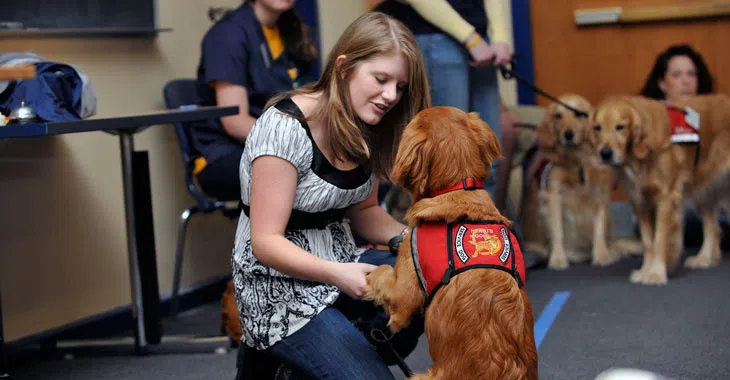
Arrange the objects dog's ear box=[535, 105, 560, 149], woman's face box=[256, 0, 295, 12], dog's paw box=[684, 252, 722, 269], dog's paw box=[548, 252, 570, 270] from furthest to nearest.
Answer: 1. dog's ear box=[535, 105, 560, 149]
2. dog's paw box=[548, 252, 570, 270]
3. dog's paw box=[684, 252, 722, 269]
4. woman's face box=[256, 0, 295, 12]

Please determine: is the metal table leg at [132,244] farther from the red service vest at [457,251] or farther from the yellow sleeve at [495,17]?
the red service vest at [457,251]

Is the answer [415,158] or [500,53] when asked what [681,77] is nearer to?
[500,53]

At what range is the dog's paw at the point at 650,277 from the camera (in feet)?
14.3

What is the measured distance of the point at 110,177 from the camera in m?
3.95

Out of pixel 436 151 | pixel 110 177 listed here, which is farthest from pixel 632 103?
pixel 436 151

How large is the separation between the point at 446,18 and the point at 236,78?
858mm

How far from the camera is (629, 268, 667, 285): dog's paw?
4.36m

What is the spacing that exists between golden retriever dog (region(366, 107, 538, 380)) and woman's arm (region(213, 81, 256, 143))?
1.72m

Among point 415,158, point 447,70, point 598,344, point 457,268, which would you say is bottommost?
point 598,344

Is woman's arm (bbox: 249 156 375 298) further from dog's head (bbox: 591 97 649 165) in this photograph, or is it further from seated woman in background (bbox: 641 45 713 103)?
seated woman in background (bbox: 641 45 713 103)

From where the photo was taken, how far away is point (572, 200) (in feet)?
16.8

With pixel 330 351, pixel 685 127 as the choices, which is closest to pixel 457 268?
pixel 330 351

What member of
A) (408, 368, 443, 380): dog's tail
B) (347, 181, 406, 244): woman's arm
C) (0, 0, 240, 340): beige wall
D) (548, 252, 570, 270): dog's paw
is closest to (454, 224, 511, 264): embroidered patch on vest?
(408, 368, 443, 380): dog's tail

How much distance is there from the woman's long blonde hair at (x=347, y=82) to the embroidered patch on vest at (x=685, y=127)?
256cm
